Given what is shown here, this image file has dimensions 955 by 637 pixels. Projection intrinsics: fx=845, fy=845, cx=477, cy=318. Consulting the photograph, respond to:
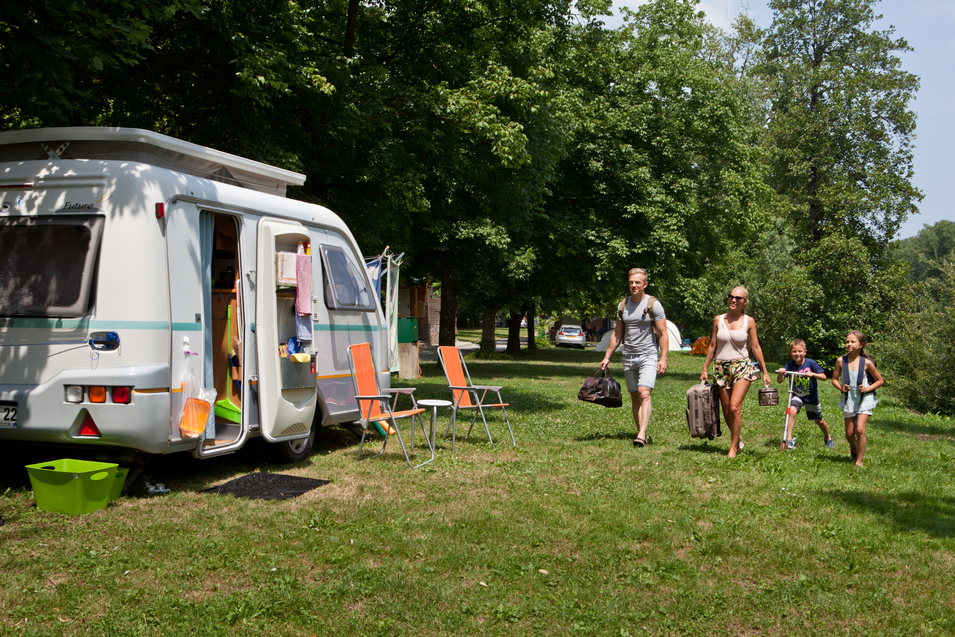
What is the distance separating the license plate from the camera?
6.27 m

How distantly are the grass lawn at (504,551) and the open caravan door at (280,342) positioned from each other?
558mm

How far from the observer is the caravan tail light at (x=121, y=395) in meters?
6.20

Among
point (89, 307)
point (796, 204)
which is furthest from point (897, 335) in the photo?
point (796, 204)

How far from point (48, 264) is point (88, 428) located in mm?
1309

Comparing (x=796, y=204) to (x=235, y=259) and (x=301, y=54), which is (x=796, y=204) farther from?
(x=235, y=259)

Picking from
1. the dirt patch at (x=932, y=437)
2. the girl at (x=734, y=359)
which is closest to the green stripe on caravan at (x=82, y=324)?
the girl at (x=734, y=359)

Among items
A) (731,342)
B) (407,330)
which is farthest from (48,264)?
(407,330)

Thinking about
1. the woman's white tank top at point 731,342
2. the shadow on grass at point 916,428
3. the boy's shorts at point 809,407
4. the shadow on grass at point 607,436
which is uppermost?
the woman's white tank top at point 731,342

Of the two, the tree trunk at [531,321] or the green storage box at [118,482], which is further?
the tree trunk at [531,321]

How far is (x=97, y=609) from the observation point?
420 cm

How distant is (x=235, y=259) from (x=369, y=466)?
236 centimetres

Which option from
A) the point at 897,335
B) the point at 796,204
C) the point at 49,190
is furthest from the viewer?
the point at 796,204

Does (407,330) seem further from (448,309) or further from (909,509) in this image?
(909,509)

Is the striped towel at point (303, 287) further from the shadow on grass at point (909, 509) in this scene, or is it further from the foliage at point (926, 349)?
the foliage at point (926, 349)
